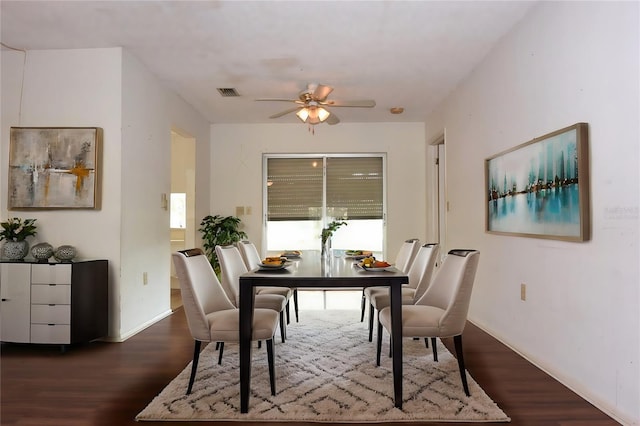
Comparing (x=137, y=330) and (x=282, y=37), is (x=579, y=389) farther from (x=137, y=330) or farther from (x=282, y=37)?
(x=137, y=330)

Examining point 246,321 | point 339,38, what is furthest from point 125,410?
point 339,38

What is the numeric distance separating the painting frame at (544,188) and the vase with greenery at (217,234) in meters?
3.81

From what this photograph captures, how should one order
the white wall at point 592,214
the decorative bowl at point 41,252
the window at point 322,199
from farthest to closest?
the window at point 322,199 < the decorative bowl at point 41,252 < the white wall at point 592,214

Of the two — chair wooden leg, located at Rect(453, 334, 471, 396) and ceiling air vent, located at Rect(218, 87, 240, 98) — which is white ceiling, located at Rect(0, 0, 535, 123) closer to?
ceiling air vent, located at Rect(218, 87, 240, 98)

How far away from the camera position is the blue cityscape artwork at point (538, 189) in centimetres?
253

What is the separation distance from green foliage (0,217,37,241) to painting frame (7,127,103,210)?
0.14 meters

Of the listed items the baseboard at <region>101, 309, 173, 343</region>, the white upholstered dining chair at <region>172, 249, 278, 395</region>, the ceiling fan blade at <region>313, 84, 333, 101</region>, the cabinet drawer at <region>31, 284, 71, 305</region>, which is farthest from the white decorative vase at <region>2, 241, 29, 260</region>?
the ceiling fan blade at <region>313, 84, 333, 101</region>

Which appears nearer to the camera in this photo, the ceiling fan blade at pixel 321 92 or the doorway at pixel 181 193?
the ceiling fan blade at pixel 321 92

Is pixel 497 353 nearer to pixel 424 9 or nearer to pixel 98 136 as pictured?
pixel 424 9

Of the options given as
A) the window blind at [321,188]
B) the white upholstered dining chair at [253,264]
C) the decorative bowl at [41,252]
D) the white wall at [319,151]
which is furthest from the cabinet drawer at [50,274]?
the window blind at [321,188]

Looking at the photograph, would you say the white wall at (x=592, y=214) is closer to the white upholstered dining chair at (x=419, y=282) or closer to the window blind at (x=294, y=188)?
the white upholstered dining chair at (x=419, y=282)

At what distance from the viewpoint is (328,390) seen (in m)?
2.44

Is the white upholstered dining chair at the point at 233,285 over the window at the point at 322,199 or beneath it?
beneath

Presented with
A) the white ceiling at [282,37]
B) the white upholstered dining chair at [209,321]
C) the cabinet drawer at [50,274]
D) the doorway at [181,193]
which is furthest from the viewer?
the doorway at [181,193]
